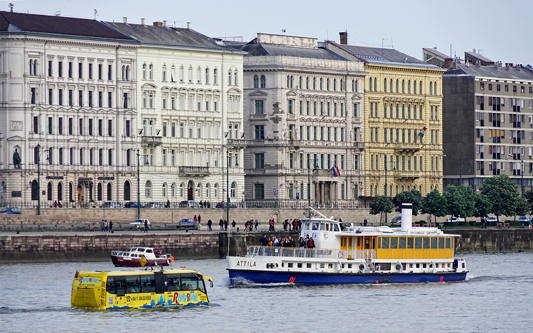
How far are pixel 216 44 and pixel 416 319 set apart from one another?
83631 millimetres

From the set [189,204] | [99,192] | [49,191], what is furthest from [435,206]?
[49,191]

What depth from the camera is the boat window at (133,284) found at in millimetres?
75688

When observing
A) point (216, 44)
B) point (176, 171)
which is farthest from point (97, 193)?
point (216, 44)

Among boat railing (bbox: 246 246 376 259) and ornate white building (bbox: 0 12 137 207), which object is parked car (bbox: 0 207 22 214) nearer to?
ornate white building (bbox: 0 12 137 207)

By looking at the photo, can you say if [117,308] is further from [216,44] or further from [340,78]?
[340,78]

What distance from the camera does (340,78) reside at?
169875 mm

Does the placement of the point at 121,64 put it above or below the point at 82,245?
above

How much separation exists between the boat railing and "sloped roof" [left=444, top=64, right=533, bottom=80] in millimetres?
95095

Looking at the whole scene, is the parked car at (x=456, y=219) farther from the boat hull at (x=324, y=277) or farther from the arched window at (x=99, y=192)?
the boat hull at (x=324, y=277)

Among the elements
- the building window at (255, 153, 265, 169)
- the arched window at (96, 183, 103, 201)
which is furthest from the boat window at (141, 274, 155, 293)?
the building window at (255, 153, 265, 169)

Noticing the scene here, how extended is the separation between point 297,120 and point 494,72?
117ft

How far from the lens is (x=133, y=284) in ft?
250

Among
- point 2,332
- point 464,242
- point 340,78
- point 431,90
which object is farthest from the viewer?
point 431,90

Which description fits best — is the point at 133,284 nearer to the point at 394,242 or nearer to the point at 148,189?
the point at 394,242
